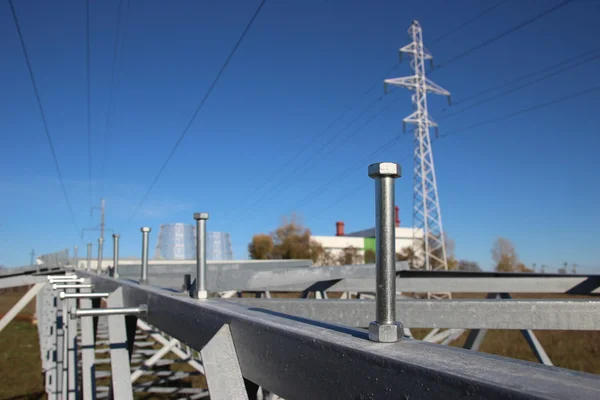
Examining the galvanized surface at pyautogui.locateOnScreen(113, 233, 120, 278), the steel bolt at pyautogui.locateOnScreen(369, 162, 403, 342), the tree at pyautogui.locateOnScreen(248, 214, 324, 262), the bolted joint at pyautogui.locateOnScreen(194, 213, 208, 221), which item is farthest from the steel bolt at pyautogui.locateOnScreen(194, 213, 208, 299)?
the tree at pyautogui.locateOnScreen(248, 214, 324, 262)

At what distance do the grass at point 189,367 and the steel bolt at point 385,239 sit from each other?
4203 millimetres

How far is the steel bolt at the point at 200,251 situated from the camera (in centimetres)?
211

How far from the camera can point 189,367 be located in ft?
59.6

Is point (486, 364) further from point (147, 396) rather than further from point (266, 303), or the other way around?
point (147, 396)

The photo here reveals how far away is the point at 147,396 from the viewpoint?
1422 centimetres

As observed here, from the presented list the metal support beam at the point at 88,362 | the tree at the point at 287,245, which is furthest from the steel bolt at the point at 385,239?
the tree at the point at 287,245

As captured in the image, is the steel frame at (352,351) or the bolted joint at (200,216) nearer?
the steel frame at (352,351)

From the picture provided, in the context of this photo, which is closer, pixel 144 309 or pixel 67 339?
pixel 144 309

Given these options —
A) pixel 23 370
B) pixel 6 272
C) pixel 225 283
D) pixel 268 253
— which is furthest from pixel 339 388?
pixel 268 253

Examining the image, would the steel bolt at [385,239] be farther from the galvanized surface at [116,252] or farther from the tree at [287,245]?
the tree at [287,245]

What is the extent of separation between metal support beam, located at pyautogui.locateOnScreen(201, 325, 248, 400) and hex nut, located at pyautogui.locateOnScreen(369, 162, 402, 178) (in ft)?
2.46

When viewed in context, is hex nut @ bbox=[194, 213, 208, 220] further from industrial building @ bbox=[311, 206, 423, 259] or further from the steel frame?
industrial building @ bbox=[311, 206, 423, 259]

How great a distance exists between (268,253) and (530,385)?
46.2 meters

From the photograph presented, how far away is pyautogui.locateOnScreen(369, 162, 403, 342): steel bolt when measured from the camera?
3.24 feet
